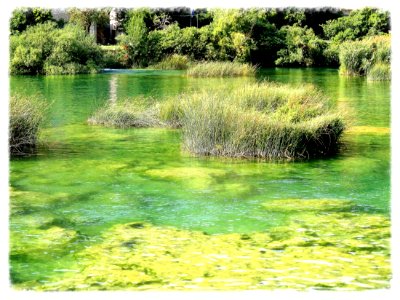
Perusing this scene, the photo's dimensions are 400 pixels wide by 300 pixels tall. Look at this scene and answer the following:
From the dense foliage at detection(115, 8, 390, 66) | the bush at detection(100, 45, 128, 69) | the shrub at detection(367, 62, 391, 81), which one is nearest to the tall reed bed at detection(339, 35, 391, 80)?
the shrub at detection(367, 62, 391, 81)

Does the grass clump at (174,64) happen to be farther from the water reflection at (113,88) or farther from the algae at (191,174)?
the algae at (191,174)

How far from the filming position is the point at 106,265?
→ 5.36 metres

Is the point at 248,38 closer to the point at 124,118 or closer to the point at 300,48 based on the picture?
the point at 300,48

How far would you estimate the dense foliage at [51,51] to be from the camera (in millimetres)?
28484

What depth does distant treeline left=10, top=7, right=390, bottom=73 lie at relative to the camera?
113ft

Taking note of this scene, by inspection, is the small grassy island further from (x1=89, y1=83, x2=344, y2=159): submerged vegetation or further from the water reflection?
the water reflection

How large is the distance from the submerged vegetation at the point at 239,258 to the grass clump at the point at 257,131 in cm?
303

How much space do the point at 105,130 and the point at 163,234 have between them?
682 cm

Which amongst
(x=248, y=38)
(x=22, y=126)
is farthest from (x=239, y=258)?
(x=248, y=38)

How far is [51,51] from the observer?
2938 centimetres

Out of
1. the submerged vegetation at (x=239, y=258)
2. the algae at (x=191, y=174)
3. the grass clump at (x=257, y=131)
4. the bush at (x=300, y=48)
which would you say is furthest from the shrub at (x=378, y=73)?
the submerged vegetation at (x=239, y=258)

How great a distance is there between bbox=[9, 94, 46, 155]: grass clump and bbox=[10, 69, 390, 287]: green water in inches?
11.7
